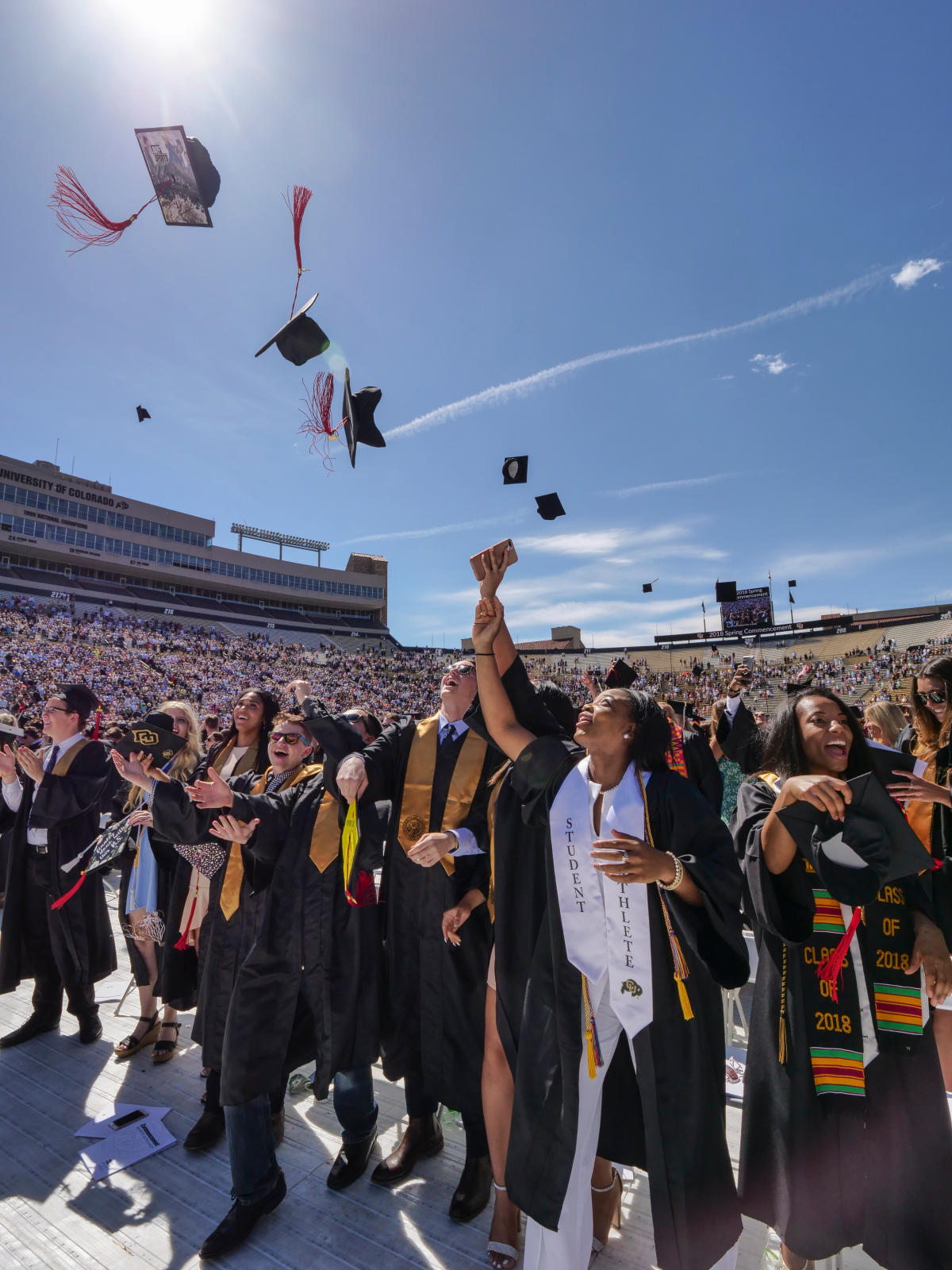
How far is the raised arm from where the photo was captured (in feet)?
7.78

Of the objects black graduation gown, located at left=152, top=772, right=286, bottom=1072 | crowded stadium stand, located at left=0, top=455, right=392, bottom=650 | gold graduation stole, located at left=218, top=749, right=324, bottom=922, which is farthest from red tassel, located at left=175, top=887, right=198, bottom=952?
crowded stadium stand, located at left=0, top=455, right=392, bottom=650

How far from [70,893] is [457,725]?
2.90 meters

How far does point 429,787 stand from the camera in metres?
2.98

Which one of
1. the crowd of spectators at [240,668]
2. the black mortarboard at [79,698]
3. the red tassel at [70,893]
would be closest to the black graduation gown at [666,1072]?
the red tassel at [70,893]

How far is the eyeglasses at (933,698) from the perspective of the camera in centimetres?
309

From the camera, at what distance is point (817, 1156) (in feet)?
6.15

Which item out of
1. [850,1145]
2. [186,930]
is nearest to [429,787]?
[186,930]

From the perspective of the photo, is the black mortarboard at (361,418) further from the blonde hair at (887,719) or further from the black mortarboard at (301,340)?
the blonde hair at (887,719)

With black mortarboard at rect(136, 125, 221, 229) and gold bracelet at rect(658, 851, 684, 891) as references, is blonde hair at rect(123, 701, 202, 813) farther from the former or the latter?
black mortarboard at rect(136, 125, 221, 229)

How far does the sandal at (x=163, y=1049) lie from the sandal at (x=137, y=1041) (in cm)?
7

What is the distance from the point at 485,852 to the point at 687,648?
5520cm

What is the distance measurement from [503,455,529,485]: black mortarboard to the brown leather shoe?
454 cm

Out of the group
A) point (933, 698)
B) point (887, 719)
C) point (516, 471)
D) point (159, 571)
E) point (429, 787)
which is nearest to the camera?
point (429, 787)

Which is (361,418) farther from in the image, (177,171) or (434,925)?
(434,925)
